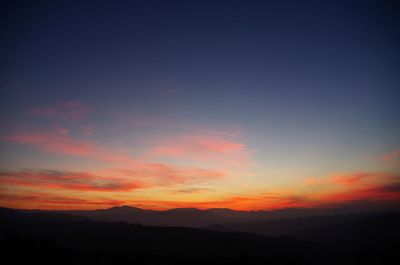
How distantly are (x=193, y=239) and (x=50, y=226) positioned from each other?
120 feet

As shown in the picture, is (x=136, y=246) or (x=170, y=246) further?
(x=170, y=246)

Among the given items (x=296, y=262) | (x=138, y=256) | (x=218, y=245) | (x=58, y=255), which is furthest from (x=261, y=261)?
(x=58, y=255)

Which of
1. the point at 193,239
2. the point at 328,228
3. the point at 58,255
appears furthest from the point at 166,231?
the point at 328,228

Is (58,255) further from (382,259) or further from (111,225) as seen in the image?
(382,259)

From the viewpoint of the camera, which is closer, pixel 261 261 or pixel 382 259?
pixel 261 261

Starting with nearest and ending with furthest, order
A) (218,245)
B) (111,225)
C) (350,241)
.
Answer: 1. (218,245)
2. (111,225)
3. (350,241)

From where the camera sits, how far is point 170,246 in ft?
132

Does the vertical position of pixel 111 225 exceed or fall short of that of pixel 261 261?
it exceeds it

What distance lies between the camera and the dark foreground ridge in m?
26.3

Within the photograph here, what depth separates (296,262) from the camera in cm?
2759

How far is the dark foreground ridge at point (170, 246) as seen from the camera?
26297mm

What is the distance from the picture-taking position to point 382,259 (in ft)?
122

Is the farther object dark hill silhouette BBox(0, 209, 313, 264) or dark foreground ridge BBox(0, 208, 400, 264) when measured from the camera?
dark foreground ridge BBox(0, 208, 400, 264)

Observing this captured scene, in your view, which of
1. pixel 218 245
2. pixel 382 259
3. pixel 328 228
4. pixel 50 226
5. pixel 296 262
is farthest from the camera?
pixel 328 228
